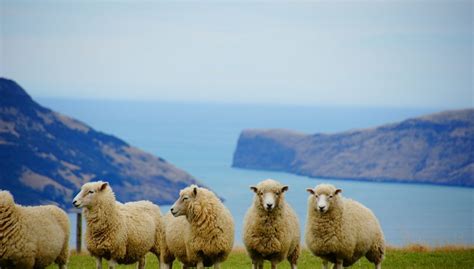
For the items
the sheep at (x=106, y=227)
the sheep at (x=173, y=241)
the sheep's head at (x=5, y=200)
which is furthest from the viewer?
the sheep at (x=173, y=241)

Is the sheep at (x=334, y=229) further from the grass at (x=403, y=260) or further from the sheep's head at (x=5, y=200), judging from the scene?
the sheep's head at (x=5, y=200)

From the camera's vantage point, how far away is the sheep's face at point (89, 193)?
17.8 metres

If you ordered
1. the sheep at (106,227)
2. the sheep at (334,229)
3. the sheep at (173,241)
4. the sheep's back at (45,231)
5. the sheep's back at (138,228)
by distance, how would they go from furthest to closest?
1. the sheep's back at (138,228)
2. the sheep at (173,241)
3. the sheep at (106,227)
4. the sheep at (334,229)
5. the sheep's back at (45,231)

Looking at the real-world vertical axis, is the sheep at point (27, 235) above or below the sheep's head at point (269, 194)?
below

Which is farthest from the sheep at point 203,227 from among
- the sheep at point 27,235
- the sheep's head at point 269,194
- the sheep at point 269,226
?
the sheep at point 27,235

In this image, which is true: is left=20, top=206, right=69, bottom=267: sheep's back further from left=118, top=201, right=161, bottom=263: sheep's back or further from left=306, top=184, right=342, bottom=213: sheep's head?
left=306, top=184, right=342, bottom=213: sheep's head

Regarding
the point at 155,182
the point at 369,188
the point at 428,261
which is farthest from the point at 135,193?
the point at 428,261

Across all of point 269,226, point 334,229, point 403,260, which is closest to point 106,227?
point 269,226

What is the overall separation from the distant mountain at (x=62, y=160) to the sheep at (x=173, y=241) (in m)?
127

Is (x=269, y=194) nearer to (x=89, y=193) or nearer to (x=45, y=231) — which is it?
(x=89, y=193)

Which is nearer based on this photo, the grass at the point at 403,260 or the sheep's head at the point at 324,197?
the sheep's head at the point at 324,197

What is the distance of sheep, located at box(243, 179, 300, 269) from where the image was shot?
17.6 metres

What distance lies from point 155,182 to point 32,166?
75.6 feet

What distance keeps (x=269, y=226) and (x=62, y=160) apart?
153465mm
